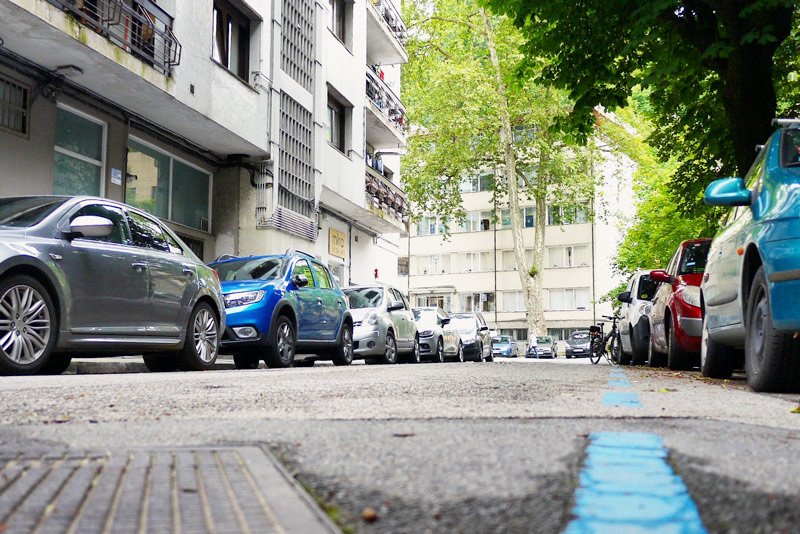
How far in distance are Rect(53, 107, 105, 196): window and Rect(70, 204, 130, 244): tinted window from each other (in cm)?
582

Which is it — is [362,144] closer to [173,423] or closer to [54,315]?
[54,315]

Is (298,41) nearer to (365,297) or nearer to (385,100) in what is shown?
(365,297)

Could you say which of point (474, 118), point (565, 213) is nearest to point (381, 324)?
point (474, 118)

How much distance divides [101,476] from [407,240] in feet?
223

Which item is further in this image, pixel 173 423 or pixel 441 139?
pixel 441 139

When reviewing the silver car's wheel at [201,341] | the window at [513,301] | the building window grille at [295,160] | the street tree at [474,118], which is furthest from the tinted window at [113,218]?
the window at [513,301]

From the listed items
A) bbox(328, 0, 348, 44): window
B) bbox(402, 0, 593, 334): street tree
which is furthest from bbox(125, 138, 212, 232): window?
bbox(402, 0, 593, 334): street tree

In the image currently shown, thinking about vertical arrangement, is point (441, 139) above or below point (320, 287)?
above

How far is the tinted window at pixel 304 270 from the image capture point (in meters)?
14.0

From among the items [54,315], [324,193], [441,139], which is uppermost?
[441,139]

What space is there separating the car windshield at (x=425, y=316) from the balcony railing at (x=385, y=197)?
19.6ft

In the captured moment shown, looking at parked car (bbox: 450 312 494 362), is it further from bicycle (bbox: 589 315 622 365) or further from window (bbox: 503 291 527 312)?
window (bbox: 503 291 527 312)

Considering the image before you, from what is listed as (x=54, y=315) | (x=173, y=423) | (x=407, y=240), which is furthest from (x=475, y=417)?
(x=407, y=240)

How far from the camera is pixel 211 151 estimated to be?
66.4 ft
